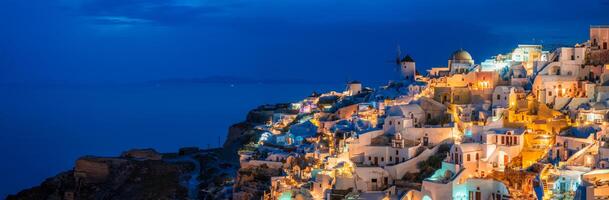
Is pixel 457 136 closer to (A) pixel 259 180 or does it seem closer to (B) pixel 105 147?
(A) pixel 259 180

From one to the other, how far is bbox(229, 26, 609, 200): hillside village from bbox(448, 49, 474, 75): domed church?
6.7 inches

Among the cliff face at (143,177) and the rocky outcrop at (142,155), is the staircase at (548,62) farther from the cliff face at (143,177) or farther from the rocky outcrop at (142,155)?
the rocky outcrop at (142,155)

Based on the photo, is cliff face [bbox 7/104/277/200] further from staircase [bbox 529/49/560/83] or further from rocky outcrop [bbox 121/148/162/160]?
staircase [bbox 529/49/560/83]

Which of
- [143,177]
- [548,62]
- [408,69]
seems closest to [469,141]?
[548,62]

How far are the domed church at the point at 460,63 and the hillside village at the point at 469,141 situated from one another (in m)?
0.17

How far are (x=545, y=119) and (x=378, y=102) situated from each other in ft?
40.3

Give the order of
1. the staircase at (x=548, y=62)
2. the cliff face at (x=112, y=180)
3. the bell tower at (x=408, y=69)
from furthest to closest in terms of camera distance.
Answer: the cliff face at (x=112, y=180)
the bell tower at (x=408, y=69)
the staircase at (x=548, y=62)

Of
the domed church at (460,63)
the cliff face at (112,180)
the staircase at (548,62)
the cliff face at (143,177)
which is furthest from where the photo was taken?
the cliff face at (112,180)

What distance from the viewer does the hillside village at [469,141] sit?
27.9 metres

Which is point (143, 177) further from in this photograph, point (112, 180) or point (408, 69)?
point (408, 69)

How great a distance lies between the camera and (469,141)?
3142cm

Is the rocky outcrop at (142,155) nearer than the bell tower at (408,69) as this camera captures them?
No

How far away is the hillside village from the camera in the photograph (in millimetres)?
27906

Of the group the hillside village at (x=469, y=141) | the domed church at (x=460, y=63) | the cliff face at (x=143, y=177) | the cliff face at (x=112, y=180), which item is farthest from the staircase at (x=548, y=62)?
the cliff face at (x=112, y=180)
